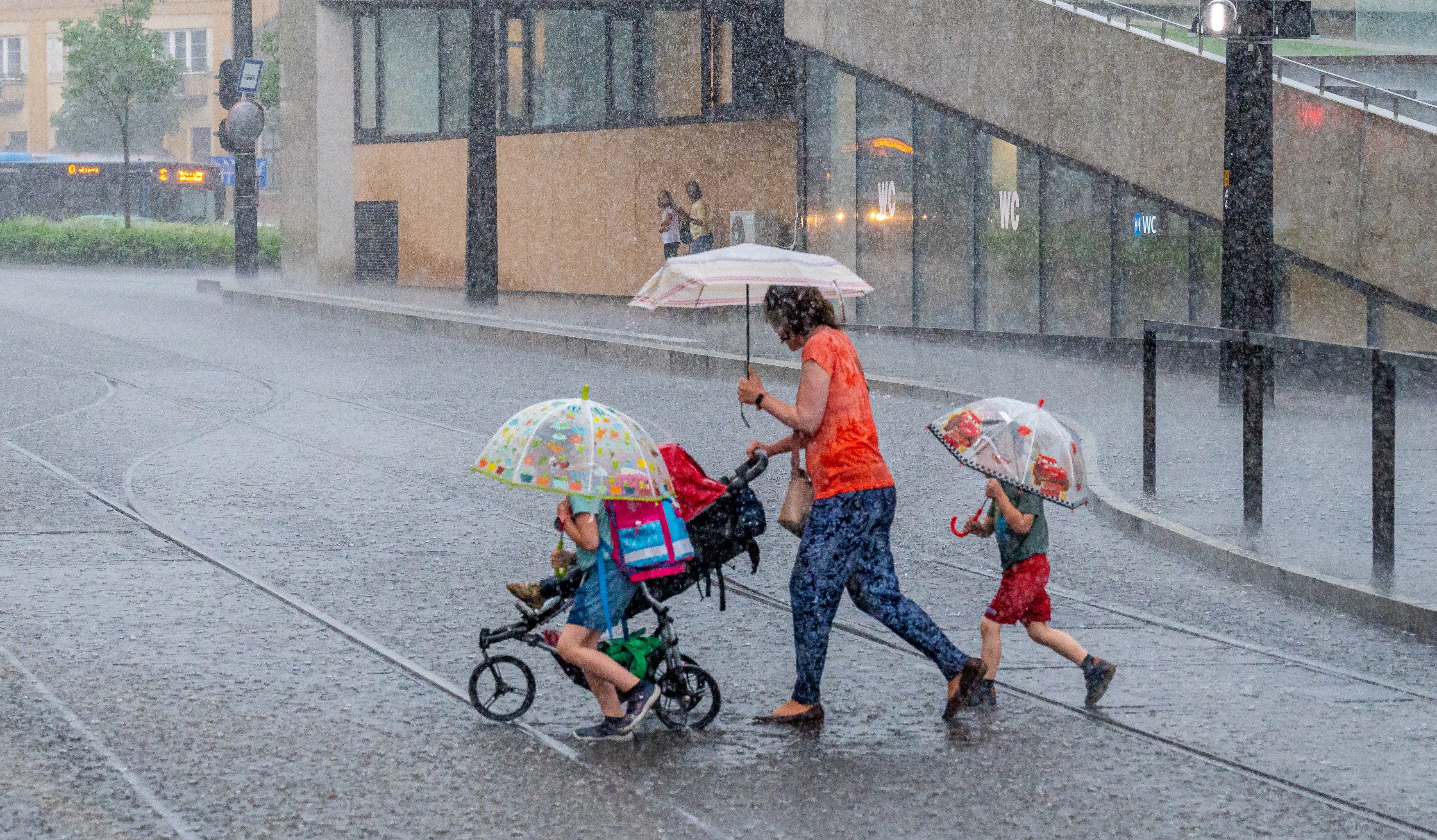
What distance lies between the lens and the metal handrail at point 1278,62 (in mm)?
16672

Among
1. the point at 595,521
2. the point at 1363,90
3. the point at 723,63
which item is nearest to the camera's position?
the point at 595,521

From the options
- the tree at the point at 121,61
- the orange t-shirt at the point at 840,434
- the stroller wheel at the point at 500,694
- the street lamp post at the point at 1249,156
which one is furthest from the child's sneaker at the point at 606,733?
the tree at the point at 121,61

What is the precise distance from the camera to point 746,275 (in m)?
6.50

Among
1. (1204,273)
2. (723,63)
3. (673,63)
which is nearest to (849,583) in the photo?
(1204,273)

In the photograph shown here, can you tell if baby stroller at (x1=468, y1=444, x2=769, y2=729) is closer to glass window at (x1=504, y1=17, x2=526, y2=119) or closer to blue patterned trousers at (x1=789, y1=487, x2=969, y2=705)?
blue patterned trousers at (x1=789, y1=487, x2=969, y2=705)

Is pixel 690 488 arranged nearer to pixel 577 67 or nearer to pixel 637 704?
pixel 637 704

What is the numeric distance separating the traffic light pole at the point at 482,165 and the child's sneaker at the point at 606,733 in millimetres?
21827

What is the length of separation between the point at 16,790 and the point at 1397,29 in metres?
21.5

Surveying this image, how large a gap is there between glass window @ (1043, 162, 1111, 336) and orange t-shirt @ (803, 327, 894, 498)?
48.9ft

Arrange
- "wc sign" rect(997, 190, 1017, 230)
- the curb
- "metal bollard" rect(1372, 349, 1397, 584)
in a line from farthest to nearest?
"wc sign" rect(997, 190, 1017, 230) → "metal bollard" rect(1372, 349, 1397, 584) → the curb

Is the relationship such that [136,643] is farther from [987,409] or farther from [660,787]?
[987,409]

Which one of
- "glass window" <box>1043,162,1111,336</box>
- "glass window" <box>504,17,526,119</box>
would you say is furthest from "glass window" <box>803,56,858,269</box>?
"glass window" <box>504,17,526,119</box>

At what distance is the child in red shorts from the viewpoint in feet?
20.9

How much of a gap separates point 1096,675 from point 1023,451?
0.86 m
